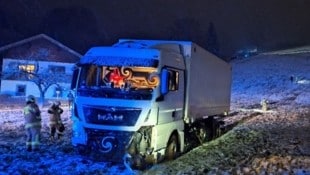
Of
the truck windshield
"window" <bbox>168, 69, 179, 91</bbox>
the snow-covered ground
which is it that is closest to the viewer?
the snow-covered ground

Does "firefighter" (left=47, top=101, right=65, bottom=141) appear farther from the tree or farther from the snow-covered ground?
the tree

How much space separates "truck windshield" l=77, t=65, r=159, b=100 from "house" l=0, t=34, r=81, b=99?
1276 inches

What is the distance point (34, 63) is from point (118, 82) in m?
36.7

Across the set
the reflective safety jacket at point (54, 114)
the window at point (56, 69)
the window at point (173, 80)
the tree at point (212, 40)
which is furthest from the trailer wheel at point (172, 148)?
the tree at point (212, 40)

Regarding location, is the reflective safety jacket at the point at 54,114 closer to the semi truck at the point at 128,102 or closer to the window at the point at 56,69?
the semi truck at the point at 128,102

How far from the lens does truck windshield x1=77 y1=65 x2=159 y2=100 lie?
11.4 meters

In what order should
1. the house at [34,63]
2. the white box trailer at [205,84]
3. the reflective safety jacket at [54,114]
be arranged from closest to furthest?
1. the white box trailer at [205,84]
2. the reflective safety jacket at [54,114]
3. the house at [34,63]

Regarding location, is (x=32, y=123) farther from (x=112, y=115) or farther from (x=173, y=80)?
(x=173, y=80)

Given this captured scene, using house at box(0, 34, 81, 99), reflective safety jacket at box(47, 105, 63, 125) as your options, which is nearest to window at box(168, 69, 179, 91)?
reflective safety jacket at box(47, 105, 63, 125)

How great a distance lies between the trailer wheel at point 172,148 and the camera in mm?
12594

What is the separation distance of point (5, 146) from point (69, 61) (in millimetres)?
34626

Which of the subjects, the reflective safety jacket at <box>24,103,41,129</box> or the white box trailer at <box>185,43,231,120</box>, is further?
the white box trailer at <box>185,43,231,120</box>

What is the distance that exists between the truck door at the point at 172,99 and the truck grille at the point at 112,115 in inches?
29.8

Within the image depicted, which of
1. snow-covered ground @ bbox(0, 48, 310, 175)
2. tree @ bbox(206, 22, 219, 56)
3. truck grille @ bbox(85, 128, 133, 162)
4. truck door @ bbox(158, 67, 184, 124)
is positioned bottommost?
snow-covered ground @ bbox(0, 48, 310, 175)
